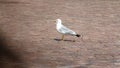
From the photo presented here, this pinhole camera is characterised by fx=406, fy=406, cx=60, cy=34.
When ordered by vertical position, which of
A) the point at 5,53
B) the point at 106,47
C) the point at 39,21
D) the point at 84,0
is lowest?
the point at 5,53

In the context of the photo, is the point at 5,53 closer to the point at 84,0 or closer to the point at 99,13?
the point at 99,13

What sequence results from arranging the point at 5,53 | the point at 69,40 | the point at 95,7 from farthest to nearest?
the point at 95,7 < the point at 69,40 < the point at 5,53

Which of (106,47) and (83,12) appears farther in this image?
(83,12)

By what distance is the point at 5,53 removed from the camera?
1.61m

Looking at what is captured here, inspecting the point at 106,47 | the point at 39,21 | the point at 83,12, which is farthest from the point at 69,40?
the point at 83,12

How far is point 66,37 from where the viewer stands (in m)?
9.01

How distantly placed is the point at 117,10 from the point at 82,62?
271 inches

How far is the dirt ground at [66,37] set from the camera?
632cm

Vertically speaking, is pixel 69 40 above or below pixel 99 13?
below

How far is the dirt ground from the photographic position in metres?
6.32

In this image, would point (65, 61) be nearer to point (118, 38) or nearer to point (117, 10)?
point (118, 38)

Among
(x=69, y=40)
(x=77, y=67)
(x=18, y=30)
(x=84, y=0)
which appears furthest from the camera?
(x=84, y=0)

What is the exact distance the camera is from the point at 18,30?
32.3ft

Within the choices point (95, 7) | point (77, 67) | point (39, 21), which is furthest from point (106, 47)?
point (95, 7)
